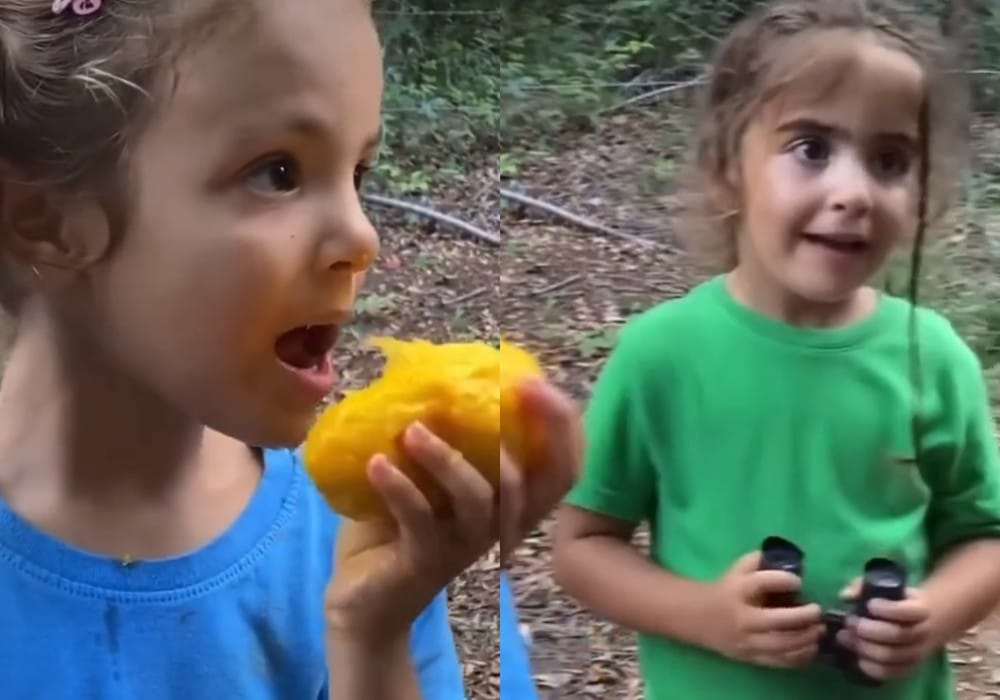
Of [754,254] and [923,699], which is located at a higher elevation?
[754,254]

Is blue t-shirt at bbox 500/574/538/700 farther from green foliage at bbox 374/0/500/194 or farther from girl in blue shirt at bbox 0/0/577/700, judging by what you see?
green foliage at bbox 374/0/500/194

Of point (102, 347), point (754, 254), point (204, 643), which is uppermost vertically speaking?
point (754, 254)

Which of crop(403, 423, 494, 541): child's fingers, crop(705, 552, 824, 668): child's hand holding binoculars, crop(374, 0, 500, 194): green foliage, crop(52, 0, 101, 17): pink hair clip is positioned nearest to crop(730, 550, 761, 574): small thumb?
crop(705, 552, 824, 668): child's hand holding binoculars

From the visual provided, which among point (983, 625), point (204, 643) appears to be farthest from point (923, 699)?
point (204, 643)

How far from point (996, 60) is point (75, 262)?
387mm

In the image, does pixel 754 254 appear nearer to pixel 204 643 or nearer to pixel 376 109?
pixel 376 109

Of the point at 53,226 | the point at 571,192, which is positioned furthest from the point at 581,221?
the point at 53,226

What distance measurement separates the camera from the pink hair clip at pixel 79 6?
557 millimetres

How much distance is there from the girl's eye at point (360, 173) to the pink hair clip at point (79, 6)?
0.12 metres

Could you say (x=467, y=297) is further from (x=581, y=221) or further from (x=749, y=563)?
(x=749, y=563)

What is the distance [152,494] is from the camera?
635mm

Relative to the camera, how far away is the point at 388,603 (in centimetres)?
59

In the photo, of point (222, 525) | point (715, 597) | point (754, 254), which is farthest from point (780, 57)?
point (222, 525)

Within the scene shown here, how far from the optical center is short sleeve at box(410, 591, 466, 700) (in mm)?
608
